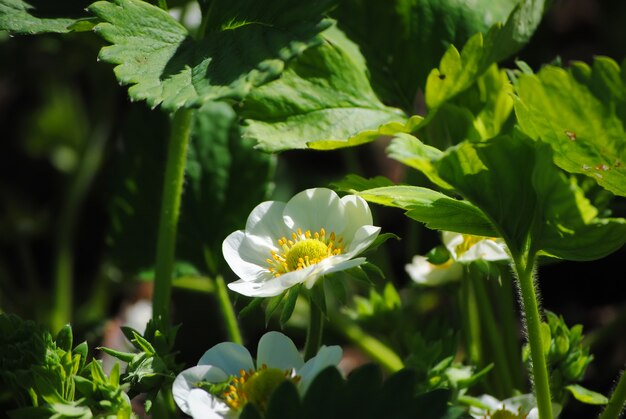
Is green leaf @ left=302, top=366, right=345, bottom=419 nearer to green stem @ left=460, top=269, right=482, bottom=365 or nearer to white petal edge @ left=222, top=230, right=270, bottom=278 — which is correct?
white petal edge @ left=222, top=230, right=270, bottom=278

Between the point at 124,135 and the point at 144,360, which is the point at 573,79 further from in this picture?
Answer: the point at 124,135

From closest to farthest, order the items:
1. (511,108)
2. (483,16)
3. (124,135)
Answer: (511,108) → (483,16) → (124,135)

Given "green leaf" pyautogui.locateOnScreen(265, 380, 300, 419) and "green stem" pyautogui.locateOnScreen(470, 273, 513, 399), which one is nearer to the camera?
"green leaf" pyautogui.locateOnScreen(265, 380, 300, 419)

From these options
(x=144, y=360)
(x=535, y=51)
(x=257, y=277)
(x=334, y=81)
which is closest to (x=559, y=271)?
(x=535, y=51)

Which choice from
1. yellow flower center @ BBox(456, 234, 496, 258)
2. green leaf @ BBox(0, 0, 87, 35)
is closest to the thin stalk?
yellow flower center @ BBox(456, 234, 496, 258)

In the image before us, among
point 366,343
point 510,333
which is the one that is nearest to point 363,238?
point 510,333
